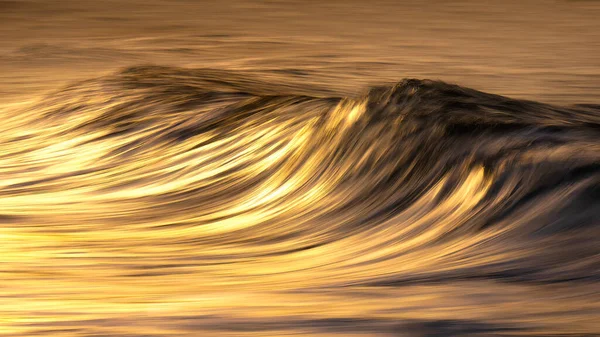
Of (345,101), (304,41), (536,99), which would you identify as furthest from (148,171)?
(304,41)

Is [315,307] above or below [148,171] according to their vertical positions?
below

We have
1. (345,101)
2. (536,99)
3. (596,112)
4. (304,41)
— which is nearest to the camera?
(345,101)

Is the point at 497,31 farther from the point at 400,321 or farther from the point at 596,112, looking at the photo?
the point at 400,321

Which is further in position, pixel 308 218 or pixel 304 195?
pixel 304 195

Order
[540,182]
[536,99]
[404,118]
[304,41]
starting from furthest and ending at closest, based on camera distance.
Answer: [304,41]
[536,99]
[404,118]
[540,182]
